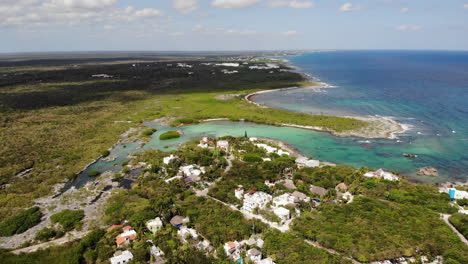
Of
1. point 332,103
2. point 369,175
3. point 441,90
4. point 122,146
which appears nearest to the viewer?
point 369,175

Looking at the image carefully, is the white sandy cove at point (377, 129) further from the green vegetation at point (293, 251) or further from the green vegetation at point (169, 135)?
the green vegetation at point (293, 251)

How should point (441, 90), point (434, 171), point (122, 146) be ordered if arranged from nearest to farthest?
1. point (434, 171)
2. point (122, 146)
3. point (441, 90)

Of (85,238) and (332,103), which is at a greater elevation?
(332,103)

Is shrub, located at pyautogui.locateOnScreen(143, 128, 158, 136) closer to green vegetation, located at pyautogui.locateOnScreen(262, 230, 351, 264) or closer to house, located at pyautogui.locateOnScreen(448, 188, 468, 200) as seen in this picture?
green vegetation, located at pyautogui.locateOnScreen(262, 230, 351, 264)

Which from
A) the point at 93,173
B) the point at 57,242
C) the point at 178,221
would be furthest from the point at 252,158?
the point at 57,242

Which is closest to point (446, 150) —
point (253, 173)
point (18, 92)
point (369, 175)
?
point (369, 175)

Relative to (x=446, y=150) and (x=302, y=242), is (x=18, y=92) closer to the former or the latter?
(x=302, y=242)
